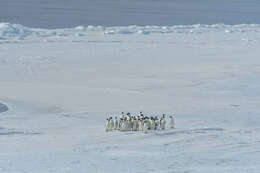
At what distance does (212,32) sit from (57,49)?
12401mm

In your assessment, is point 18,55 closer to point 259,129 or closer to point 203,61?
point 203,61

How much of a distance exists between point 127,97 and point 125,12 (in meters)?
40.9

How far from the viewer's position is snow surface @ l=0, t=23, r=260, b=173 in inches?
481

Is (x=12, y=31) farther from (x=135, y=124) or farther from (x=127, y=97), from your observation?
(x=135, y=124)

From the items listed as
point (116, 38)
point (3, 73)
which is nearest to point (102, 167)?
point (3, 73)

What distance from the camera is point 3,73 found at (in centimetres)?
2466

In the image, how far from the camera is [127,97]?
20891 mm

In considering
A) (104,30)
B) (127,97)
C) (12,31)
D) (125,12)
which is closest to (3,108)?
(127,97)

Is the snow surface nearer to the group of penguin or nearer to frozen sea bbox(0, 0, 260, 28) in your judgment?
the group of penguin

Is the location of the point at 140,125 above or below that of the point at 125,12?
below

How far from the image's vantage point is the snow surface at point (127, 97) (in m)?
12.2

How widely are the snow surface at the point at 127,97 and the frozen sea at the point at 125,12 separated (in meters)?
11.1

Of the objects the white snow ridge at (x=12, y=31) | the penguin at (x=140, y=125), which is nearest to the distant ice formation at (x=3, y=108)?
the penguin at (x=140, y=125)

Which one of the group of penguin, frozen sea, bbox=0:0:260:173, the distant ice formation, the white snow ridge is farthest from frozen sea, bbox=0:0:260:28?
the group of penguin
